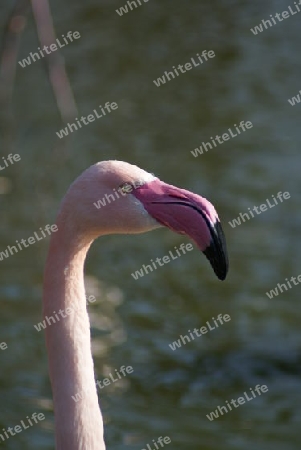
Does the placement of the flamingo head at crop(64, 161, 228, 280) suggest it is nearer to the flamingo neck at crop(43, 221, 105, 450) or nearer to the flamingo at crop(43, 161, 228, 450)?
the flamingo at crop(43, 161, 228, 450)

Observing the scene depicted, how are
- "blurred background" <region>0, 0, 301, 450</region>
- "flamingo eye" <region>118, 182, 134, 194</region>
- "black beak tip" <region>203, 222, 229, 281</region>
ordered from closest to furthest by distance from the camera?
1. "black beak tip" <region>203, 222, 229, 281</region>
2. "flamingo eye" <region>118, 182, 134, 194</region>
3. "blurred background" <region>0, 0, 301, 450</region>

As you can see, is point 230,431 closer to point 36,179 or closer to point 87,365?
point 87,365

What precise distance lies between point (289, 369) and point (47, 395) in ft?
4.98

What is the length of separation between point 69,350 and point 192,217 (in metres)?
0.64

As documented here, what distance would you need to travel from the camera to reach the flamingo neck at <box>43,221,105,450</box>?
3861mm

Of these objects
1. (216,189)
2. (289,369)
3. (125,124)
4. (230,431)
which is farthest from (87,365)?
(125,124)

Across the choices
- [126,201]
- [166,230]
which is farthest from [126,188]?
[166,230]

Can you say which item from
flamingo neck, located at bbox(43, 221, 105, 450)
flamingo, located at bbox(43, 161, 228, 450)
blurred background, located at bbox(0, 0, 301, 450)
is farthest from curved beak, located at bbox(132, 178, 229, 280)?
blurred background, located at bbox(0, 0, 301, 450)

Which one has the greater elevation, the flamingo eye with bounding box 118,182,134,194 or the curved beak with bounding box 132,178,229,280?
the flamingo eye with bounding box 118,182,134,194

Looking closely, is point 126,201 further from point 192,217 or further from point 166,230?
point 166,230

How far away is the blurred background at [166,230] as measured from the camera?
22.1 ft

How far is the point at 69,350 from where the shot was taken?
388 centimetres

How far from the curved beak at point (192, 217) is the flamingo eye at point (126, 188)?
30 millimetres

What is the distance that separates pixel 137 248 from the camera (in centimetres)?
859
